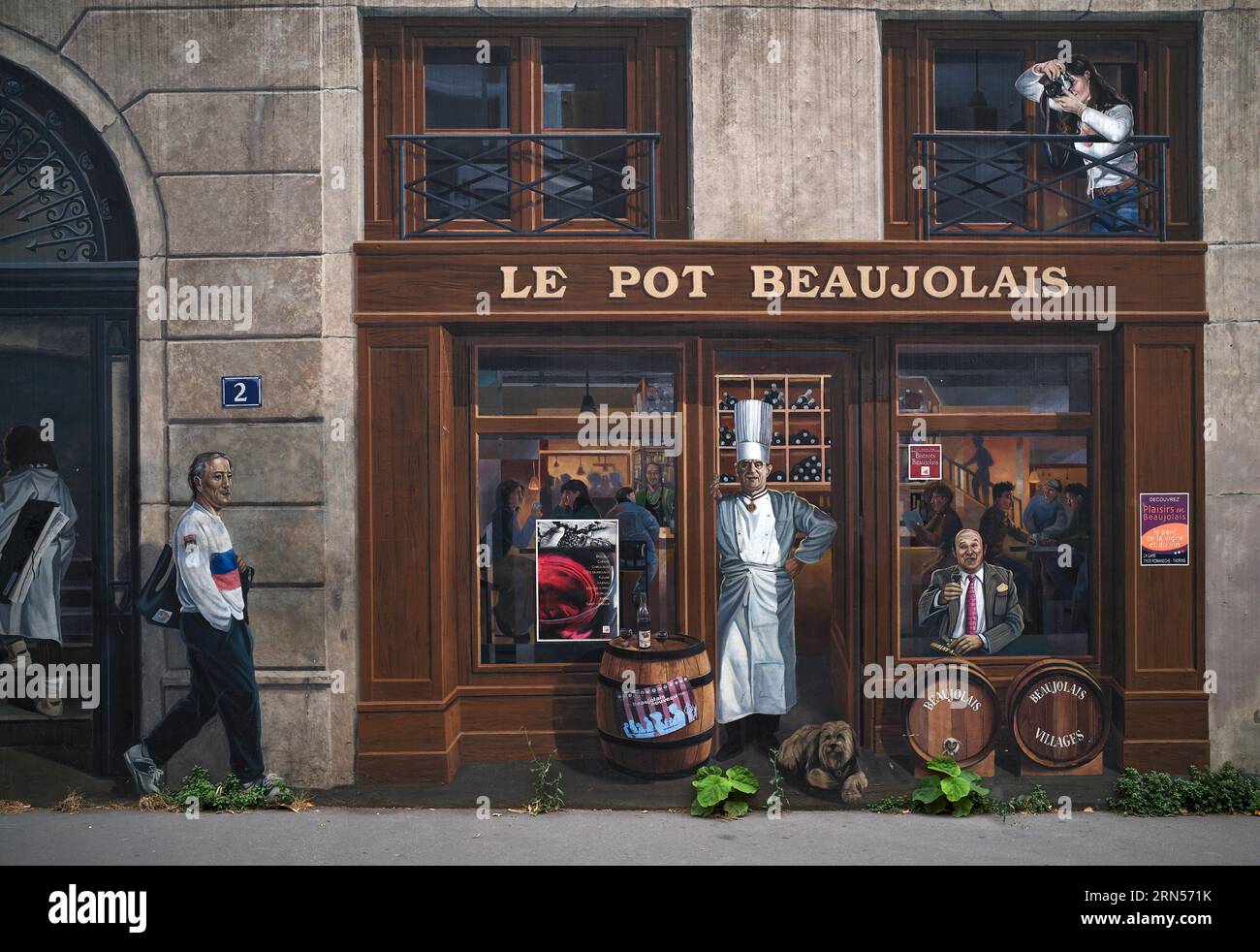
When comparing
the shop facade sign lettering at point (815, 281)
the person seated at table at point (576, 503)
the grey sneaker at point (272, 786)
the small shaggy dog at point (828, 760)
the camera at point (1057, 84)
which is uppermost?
the camera at point (1057, 84)

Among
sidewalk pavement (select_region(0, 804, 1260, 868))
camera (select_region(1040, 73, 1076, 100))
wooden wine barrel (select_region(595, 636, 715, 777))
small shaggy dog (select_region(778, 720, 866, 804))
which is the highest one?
camera (select_region(1040, 73, 1076, 100))

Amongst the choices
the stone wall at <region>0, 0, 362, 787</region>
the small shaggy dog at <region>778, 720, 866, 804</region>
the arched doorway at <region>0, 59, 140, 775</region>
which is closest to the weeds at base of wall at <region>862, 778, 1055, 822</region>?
the small shaggy dog at <region>778, 720, 866, 804</region>

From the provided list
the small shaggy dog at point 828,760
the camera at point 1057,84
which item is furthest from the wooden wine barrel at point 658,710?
the camera at point 1057,84

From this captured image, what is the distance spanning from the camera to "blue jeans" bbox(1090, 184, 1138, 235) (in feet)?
23.8

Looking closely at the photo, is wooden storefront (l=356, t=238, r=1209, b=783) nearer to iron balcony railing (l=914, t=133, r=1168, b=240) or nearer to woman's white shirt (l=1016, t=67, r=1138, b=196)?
iron balcony railing (l=914, t=133, r=1168, b=240)

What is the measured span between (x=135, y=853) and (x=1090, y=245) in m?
7.64

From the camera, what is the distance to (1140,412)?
716 cm

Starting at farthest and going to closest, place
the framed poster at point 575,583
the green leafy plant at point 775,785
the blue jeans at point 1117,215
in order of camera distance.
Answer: the framed poster at point 575,583
the blue jeans at point 1117,215
the green leafy plant at point 775,785

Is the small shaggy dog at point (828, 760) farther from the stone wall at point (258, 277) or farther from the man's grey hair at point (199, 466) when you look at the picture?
the man's grey hair at point (199, 466)

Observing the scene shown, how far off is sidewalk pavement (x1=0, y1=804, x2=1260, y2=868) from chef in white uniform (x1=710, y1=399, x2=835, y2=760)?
0.86 metres

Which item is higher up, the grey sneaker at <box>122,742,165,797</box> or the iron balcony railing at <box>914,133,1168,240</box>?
the iron balcony railing at <box>914,133,1168,240</box>

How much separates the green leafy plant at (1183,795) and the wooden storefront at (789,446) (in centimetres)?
30

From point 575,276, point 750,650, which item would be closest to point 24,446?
point 575,276

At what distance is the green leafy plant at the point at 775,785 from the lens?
667 centimetres
